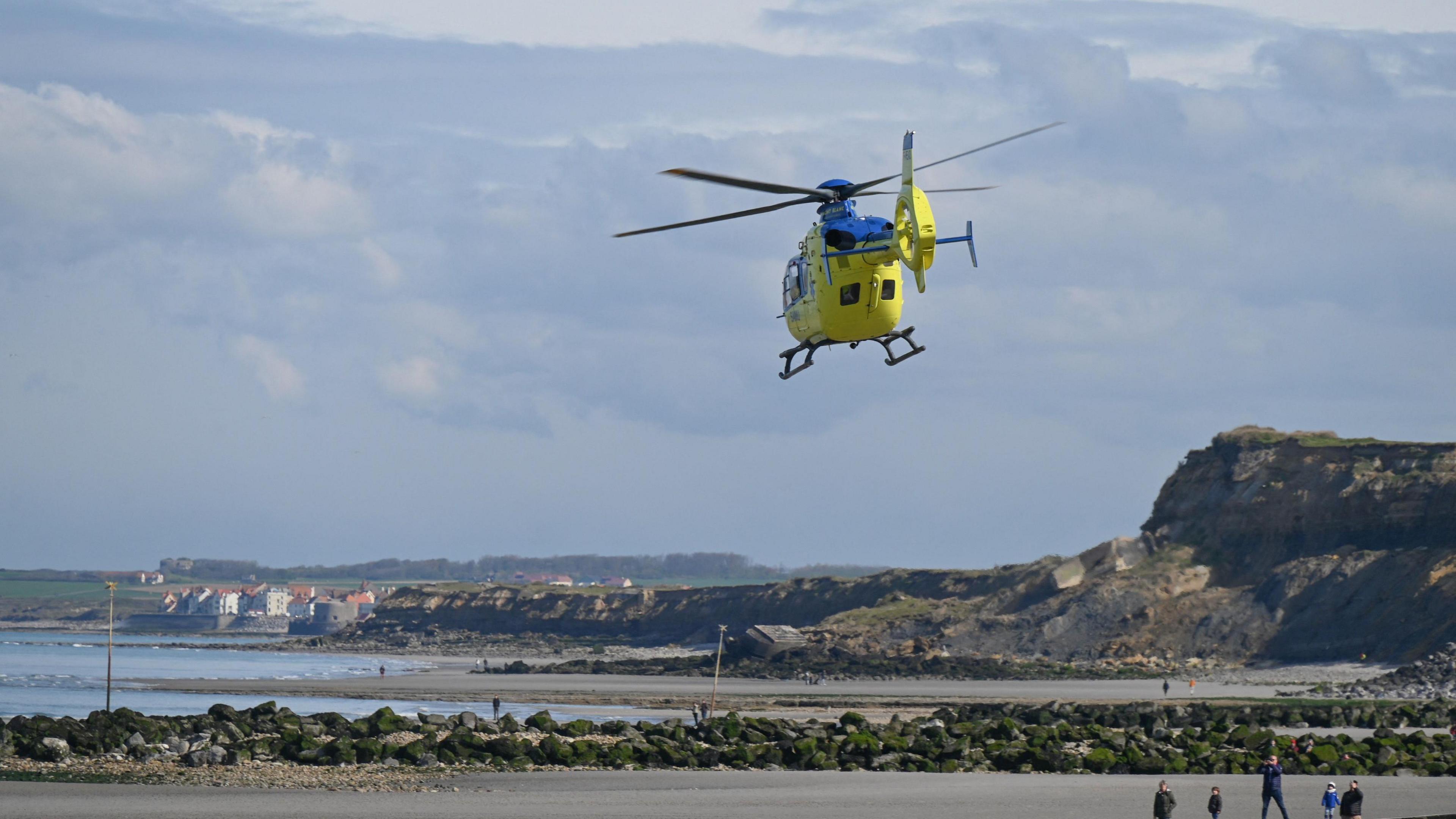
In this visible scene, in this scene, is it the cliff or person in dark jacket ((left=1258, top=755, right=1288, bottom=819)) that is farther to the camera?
the cliff

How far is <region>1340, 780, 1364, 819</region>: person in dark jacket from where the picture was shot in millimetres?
27094

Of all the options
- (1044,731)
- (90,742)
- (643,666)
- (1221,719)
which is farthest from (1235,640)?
(90,742)

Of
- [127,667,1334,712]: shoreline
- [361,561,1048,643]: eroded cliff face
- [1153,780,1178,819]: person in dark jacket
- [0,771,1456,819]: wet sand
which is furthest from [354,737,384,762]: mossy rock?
[361,561,1048,643]: eroded cliff face

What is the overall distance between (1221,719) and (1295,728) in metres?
3.58

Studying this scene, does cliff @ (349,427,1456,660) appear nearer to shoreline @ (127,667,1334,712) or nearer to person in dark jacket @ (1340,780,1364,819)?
shoreline @ (127,667,1334,712)

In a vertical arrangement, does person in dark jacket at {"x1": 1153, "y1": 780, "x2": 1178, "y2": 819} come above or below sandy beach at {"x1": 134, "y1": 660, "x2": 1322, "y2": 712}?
above

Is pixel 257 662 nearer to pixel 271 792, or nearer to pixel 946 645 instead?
pixel 946 645

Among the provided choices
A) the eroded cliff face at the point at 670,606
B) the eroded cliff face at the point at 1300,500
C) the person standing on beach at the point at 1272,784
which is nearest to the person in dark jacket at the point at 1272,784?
the person standing on beach at the point at 1272,784

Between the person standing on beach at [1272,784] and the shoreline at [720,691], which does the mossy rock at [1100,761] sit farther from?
the shoreline at [720,691]

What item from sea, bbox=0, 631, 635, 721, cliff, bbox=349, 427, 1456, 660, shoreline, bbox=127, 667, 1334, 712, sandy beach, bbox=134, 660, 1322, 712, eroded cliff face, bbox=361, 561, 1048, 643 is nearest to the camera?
sea, bbox=0, 631, 635, 721

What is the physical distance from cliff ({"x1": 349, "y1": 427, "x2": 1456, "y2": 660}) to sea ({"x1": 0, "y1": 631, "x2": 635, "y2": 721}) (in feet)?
138

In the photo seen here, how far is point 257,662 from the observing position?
126375 mm

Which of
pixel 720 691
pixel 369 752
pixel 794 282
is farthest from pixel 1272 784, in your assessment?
pixel 720 691

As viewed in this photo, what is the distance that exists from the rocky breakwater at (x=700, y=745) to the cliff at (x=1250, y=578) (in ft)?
151
